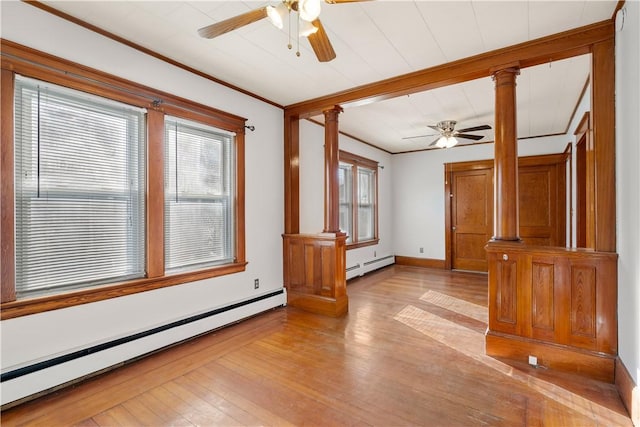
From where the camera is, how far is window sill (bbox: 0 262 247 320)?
6.60ft

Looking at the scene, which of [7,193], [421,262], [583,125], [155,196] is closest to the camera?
[7,193]

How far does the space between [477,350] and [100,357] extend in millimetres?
3022

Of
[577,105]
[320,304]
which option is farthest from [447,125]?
[320,304]

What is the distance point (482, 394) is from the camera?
6.87 feet

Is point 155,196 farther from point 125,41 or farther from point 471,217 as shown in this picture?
point 471,217

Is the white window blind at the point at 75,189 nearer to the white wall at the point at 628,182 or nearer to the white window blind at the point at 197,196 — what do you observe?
the white window blind at the point at 197,196

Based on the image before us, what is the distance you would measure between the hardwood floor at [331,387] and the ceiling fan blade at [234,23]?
2.32 metres

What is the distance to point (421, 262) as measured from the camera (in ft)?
22.4

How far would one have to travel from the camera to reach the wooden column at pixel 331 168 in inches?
150

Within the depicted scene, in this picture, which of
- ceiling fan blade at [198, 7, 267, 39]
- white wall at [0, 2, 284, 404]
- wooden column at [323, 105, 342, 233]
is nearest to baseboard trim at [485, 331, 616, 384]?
wooden column at [323, 105, 342, 233]

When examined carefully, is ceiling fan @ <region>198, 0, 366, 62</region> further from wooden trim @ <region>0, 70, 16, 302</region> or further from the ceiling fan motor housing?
the ceiling fan motor housing

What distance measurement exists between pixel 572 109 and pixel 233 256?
4699 mm

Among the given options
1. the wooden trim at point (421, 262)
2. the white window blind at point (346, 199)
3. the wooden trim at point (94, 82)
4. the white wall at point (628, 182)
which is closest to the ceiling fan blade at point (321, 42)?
the wooden trim at point (94, 82)

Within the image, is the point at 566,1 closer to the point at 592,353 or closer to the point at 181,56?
the point at 592,353
